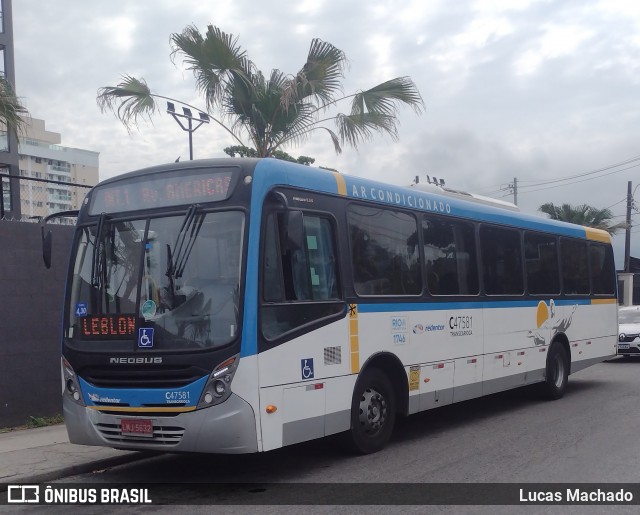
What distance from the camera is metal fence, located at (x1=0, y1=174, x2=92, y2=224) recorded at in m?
12.4

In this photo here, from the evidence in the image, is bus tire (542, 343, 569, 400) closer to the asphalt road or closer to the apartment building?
the asphalt road

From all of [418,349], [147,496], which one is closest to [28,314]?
[147,496]

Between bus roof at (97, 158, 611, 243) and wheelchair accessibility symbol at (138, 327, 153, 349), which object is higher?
bus roof at (97, 158, 611, 243)

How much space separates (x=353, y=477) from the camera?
784 cm

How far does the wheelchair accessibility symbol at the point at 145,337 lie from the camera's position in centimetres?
736

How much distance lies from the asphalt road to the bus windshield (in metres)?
1.62

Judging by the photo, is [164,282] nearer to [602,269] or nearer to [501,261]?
[501,261]

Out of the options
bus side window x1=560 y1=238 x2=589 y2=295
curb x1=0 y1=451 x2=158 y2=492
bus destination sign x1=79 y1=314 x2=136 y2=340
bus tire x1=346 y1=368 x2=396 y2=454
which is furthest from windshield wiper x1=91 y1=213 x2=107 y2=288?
bus side window x1=560 y1=238 x2=589 y2=295

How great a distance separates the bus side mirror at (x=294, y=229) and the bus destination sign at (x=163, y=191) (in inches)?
27.1

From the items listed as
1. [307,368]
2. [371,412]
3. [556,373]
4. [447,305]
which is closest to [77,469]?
[307,368]

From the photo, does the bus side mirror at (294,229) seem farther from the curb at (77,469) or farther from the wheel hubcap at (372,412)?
the curb at (77,469)

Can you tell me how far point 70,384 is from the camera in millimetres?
7992

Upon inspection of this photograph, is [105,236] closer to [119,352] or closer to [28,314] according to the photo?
[119,352]

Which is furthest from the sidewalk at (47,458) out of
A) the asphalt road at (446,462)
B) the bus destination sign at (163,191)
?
the bus destination sign at (163,191)
